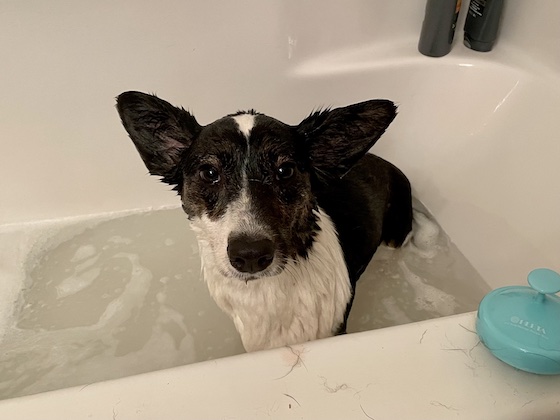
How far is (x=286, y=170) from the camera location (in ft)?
4.00

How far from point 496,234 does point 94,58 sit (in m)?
1.49

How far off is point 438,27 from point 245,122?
3.53 feet

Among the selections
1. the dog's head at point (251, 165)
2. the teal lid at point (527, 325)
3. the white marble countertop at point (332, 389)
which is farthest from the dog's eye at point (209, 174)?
the teal lid at point (527, 325)

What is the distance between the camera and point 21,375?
161 cm

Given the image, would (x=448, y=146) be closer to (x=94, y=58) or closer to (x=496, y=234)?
(x=496, y=234)

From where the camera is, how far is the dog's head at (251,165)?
1118mm

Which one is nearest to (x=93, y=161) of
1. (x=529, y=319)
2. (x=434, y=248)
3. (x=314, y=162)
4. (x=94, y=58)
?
(x=94, y=58)

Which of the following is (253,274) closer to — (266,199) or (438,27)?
(266,199)

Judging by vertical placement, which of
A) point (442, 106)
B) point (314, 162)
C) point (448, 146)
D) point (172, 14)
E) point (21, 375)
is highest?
point (172, 14)

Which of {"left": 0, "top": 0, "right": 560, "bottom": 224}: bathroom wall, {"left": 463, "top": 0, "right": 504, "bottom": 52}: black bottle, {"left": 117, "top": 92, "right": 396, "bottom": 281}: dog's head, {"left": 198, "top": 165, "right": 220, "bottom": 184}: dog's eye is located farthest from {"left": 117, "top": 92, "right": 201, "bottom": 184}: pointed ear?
{"left": 463, "top": 0, "right": 504, "bottom": 52}: black bottle

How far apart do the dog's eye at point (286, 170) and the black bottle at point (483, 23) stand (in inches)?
44.5

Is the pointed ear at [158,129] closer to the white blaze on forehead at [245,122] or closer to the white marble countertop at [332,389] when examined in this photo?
the white blaze on forehead at [245,122]

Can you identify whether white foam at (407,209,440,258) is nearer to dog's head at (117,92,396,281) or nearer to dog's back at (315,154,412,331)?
dog's back at (315,154,412,331)

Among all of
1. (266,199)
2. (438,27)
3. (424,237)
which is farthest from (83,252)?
(438,27)
